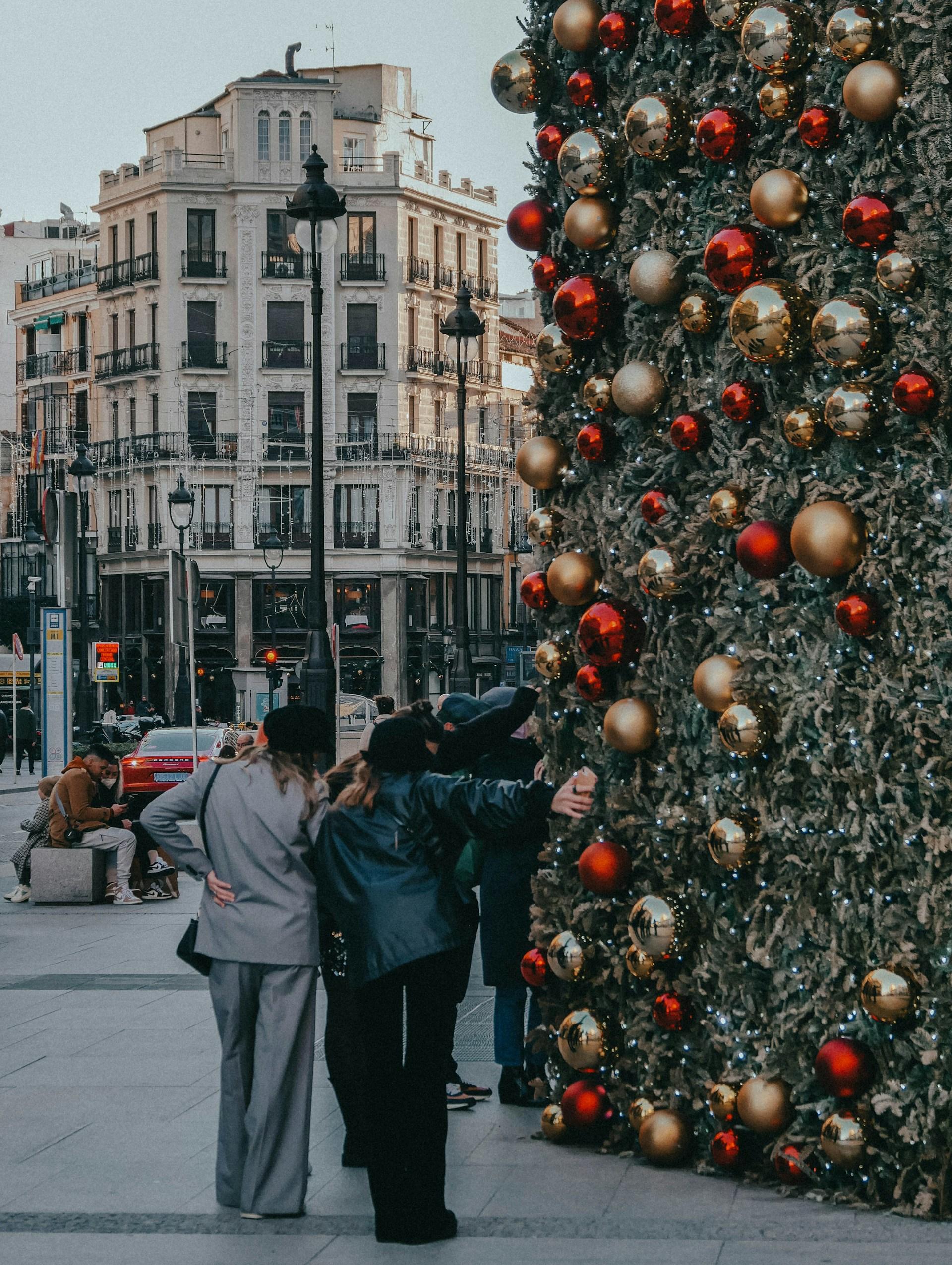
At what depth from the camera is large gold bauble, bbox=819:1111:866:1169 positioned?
20.7 ft

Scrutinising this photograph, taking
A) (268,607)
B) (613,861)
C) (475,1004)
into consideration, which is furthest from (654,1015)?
(268,607)

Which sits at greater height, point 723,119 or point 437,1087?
point 723,119

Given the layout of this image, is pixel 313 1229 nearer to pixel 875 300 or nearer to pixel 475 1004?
pixel 875 300

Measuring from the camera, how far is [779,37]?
6.55 m

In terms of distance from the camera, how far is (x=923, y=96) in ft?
20.4

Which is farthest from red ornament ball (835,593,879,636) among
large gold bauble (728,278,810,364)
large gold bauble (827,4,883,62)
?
large gold bauble (827,4,883,62)

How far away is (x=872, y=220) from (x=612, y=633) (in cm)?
179

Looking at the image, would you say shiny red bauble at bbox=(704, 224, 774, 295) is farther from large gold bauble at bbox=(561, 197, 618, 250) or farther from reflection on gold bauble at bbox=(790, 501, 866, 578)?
reflection on gold bauble at bbox=(790, 501, 866, 578)

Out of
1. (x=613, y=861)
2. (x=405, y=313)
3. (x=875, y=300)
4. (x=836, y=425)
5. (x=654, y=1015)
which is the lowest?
(x=654, y=1015)

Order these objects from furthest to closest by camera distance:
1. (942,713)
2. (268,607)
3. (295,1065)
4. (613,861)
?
(268,607), (613,861), (295,1065), (942,713)

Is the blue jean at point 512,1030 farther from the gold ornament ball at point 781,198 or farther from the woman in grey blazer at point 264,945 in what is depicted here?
the gold ornament ball at point 781,198

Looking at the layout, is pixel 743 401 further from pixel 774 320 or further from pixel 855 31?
pixel 855 31

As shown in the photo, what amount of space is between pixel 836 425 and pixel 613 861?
186 centimetres

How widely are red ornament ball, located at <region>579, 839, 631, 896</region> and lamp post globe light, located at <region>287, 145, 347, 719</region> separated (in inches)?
489
